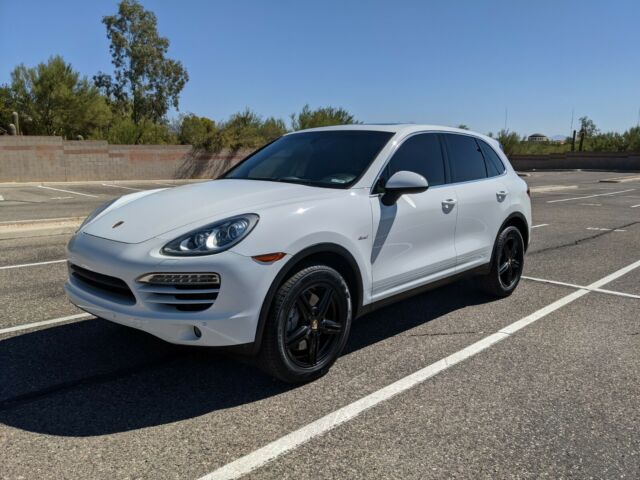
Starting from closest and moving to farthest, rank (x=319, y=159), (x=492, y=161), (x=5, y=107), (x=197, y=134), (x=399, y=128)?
1. (x=319, y=159)
2. (x=399, y=128)
3. (x=492, y=161)
4. (x=5, y=107)
5. (x=197, y=134)

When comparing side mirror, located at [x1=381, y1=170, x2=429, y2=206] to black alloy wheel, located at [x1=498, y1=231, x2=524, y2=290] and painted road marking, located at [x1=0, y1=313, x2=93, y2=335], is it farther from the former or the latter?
painted road marking, located at [x1=0, y1=313, x2=93, y2=335]

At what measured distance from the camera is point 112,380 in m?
3.64

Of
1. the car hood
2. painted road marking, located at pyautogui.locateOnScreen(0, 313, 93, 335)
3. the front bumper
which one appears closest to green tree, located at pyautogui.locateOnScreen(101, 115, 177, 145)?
painted road marking, located at pyautogui.locateOnScreen(0, 313, 93, 335)

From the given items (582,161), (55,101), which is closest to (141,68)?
(55,101)

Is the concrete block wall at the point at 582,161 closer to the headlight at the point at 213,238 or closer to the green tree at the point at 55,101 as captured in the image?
the green tree at the point at 55,101

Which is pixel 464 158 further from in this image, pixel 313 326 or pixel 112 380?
pixel 112 380

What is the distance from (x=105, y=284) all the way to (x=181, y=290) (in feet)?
2.00

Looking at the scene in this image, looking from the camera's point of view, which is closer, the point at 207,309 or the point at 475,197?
the point at 207,309

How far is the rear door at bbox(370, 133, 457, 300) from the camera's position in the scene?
13.4 feet

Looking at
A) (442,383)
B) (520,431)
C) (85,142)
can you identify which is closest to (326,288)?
(442,383)

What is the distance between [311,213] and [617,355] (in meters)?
2.71

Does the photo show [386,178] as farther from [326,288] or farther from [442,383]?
[442,383]

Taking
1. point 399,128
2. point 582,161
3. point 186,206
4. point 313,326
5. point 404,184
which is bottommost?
point 313,326

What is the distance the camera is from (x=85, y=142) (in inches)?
1113
